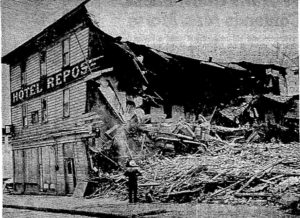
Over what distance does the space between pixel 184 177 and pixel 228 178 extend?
1.03ft

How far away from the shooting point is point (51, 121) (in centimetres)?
413

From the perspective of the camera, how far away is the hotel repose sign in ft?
13.1

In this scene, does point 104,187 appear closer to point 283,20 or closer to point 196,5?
point 196,5

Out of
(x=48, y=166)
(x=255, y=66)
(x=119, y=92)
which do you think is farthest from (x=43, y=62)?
(x=255, y=66)

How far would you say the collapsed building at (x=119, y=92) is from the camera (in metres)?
3.93

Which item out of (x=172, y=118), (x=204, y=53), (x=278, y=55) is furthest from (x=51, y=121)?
(x=278, y=55)

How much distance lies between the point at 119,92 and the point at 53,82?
0.56 m

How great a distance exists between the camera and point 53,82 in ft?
13.5

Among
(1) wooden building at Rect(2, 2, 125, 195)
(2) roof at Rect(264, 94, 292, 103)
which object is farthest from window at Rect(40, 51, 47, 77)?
(2) roof at Rect(264, 94, 292, 103)

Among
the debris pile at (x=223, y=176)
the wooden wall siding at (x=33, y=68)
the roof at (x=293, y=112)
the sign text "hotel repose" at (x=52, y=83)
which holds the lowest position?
the debris pile at (x=223, y=176)

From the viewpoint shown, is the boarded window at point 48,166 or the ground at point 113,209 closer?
the ground at point 113,209

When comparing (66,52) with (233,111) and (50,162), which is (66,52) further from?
(233,111)

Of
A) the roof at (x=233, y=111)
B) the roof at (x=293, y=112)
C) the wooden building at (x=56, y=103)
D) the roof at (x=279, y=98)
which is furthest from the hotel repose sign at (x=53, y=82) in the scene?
the roof at (x=293, y=112)

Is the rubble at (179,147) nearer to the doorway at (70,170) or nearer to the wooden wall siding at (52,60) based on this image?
the doorway at (70,170)
